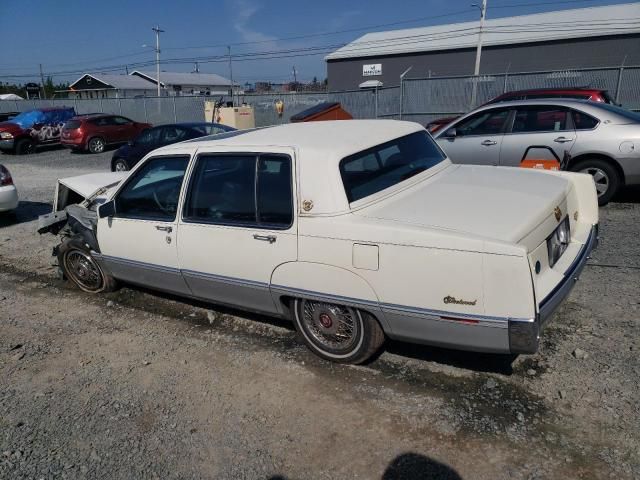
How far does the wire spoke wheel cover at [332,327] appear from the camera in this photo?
338cm

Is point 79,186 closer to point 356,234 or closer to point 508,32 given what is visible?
point 356,234

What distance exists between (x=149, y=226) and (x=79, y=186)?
205 cm

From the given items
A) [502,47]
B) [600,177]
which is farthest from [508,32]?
[600,177]

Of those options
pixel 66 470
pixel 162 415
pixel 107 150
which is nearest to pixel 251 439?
pixel 162 415

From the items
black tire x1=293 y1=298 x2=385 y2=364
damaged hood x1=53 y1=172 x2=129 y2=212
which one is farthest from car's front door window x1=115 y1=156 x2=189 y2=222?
black tire x1=293 y1=298 x2=385 y2=364

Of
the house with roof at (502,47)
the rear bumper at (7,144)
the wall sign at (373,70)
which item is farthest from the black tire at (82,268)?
the wall sign at (373,70)

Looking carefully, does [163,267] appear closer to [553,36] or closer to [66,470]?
[66,470]

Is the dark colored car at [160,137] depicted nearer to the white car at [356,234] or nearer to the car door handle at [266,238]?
the white car at [356,234]

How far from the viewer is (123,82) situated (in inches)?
2468

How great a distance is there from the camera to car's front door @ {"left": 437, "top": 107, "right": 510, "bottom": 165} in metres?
7.60

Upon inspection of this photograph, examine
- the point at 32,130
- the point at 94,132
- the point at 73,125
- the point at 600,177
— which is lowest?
the point at 600,177

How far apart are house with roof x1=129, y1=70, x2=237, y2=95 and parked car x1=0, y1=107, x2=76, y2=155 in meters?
42.3

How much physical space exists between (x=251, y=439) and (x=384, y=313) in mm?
1110

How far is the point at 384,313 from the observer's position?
10.2ft
